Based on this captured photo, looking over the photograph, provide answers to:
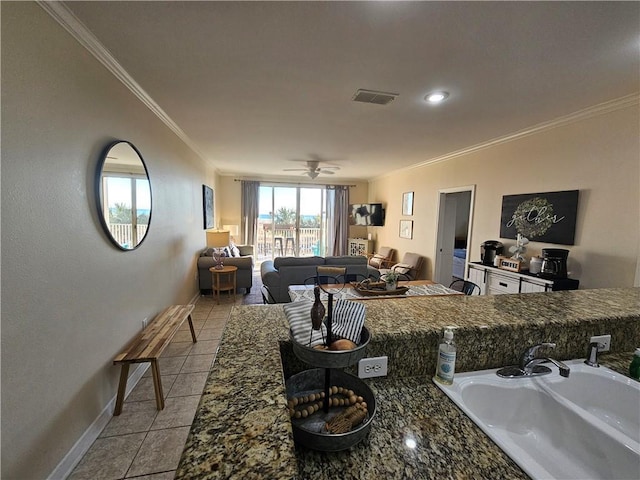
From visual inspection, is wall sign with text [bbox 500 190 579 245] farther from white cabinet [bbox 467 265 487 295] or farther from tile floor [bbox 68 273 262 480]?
tile floor [bbox 68 273 262 480]

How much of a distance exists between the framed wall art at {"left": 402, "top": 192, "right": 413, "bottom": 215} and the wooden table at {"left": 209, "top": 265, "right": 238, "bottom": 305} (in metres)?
3.67

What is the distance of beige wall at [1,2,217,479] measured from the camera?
1.18 metres

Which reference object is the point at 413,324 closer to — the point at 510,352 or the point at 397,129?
the point at 510,352

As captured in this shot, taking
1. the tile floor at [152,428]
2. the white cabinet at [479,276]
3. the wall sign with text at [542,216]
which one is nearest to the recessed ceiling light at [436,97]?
the wall sign with text at [542,216]

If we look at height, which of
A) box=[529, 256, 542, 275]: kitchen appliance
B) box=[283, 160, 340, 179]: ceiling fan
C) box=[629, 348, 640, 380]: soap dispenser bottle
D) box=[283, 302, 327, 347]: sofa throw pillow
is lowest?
box=[629, 348, 640, 380]: soap dispenser bottle

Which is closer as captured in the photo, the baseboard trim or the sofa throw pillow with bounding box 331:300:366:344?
the sofa throw pillow with bounding box 331:300:366:344

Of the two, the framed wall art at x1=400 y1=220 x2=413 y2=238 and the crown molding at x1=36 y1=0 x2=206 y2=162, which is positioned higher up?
the crown molding at x1=36 y1=0 x2=206 y2=162

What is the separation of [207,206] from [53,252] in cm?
411

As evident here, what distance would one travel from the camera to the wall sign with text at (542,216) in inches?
106

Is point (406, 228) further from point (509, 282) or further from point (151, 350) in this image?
point (151, 350)

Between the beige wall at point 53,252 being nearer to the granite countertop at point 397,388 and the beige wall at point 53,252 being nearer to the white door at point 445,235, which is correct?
the granite countertop at point 397,388

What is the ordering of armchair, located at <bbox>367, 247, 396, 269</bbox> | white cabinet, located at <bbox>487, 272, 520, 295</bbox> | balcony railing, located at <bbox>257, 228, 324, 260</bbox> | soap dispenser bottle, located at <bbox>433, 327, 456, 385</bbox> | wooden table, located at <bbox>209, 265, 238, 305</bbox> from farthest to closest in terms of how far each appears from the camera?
balcony railing, located at <bbox>257, 228, 324, 260</bbox> < armchair, located at <bbox>367, 247, 396, 269</bbox> < wooden table, located at <bbox>209, 265, 238, 305</bbox> < white cabinet, located at <bbox>487, 272, 520, 295</bbox> < soap dispenser bottle, located at <bbox>433, 327, 456, 385</bbox>

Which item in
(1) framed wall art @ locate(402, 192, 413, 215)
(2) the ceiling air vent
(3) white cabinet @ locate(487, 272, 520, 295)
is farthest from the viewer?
(1) framed wall art @ locate(402, 192, 413, 215)

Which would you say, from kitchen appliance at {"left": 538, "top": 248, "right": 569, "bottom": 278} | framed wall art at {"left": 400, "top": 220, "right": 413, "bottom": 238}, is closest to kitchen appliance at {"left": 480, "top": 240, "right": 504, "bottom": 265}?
kitchen appliance at {"left": 538, "top": 248, "right": 569, "bottom": 278}
